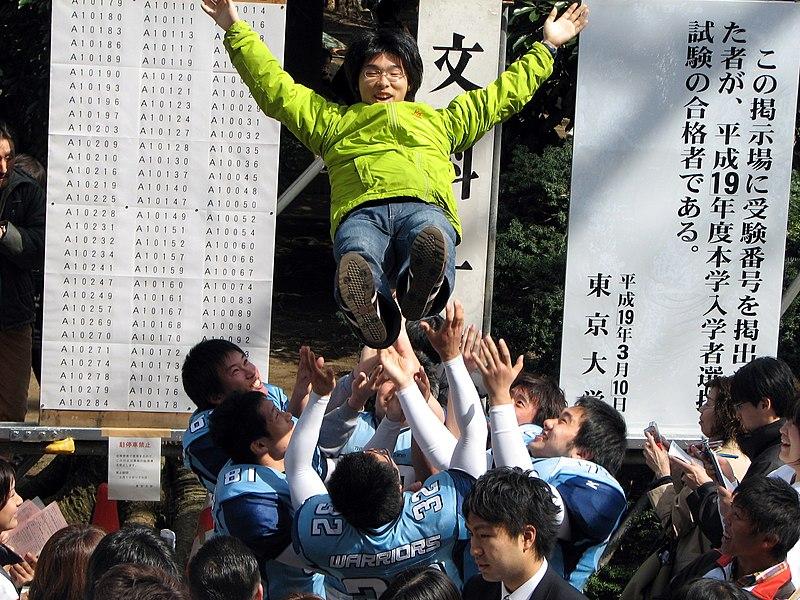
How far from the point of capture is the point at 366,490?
395 centimetres

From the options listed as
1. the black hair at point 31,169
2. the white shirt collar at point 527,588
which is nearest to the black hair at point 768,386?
the white shirt collar at point 527,588

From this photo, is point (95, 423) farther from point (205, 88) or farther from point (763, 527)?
point (763, 527)

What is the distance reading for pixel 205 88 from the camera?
6.33 meters

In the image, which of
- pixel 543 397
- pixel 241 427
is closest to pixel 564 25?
pixel 543 397

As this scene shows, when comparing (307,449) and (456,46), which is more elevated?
(456,46)

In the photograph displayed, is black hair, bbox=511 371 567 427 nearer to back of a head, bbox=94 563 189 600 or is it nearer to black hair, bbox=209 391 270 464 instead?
black hair, bbox=209 391 270 464

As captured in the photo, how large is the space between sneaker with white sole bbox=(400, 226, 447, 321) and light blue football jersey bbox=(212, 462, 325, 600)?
0.89 m

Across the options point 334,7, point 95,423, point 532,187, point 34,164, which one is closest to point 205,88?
point 34,164

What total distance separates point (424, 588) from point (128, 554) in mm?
946

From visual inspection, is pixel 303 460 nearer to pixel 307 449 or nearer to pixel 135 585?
pixel 307 449

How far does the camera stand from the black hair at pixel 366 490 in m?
3.95

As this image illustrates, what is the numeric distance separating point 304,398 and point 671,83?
8.79 feet

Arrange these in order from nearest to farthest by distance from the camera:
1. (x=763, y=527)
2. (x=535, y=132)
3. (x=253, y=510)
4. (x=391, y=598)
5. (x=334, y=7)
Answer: (x=391, y=598)
(x=763, y=527)
(x=253, y=510)
(x=535, y=132)
(x=334, y=7)

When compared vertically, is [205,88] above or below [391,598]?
above
